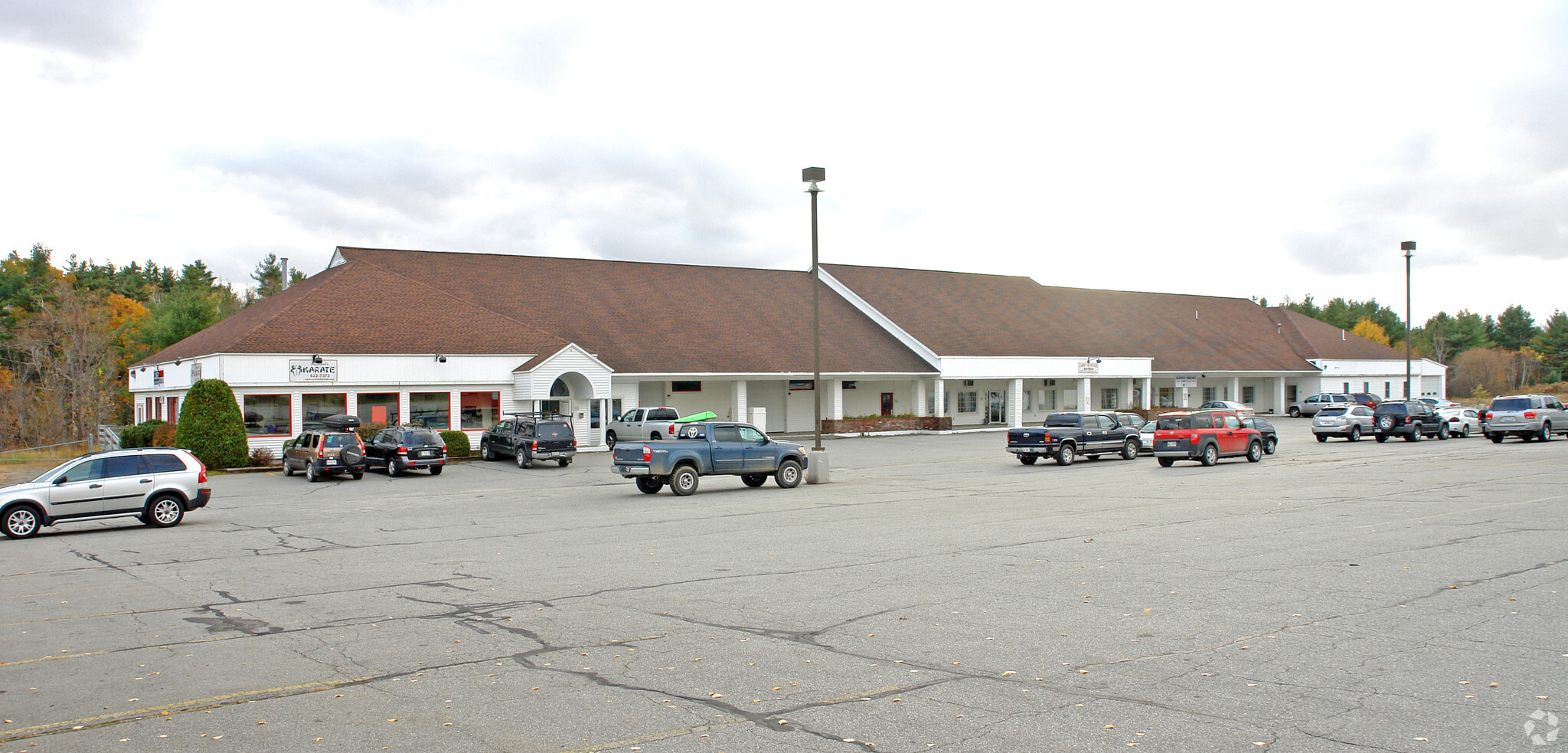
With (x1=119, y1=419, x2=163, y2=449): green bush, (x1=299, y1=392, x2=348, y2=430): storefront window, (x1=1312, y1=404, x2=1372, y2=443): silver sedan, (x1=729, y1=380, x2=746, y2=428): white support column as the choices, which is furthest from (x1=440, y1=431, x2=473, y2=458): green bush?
(x1=1312, y1=404, x2=1372, y2=443): silver sedan

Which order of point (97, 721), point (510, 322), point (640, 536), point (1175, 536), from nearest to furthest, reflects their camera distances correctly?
1. point (97, 721)
2. point (1175, 536)
3. point (640, 536)
4. point (510, 322)

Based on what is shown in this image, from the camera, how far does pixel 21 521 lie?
59.9 ft

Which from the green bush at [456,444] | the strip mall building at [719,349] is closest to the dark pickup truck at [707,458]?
the strip mall building at [719,349]

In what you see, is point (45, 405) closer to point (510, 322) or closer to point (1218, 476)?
point (510, 322)

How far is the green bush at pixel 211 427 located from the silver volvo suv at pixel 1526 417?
45083 mm

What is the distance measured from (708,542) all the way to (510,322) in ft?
104

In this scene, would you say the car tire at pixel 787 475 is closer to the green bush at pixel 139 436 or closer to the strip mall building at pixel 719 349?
the strip mall building at pixel 719 349

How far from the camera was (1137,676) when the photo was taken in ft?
23.9

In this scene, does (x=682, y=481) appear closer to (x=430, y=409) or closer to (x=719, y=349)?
(x=430, y=409)

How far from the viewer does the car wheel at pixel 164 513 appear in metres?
19.5

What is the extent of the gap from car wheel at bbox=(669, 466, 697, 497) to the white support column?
2478cm

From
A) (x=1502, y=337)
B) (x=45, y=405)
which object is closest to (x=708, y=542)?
(x=45, y=405)

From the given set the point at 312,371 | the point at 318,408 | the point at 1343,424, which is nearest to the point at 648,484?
the point at 312,371

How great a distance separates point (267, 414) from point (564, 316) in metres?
14.7
